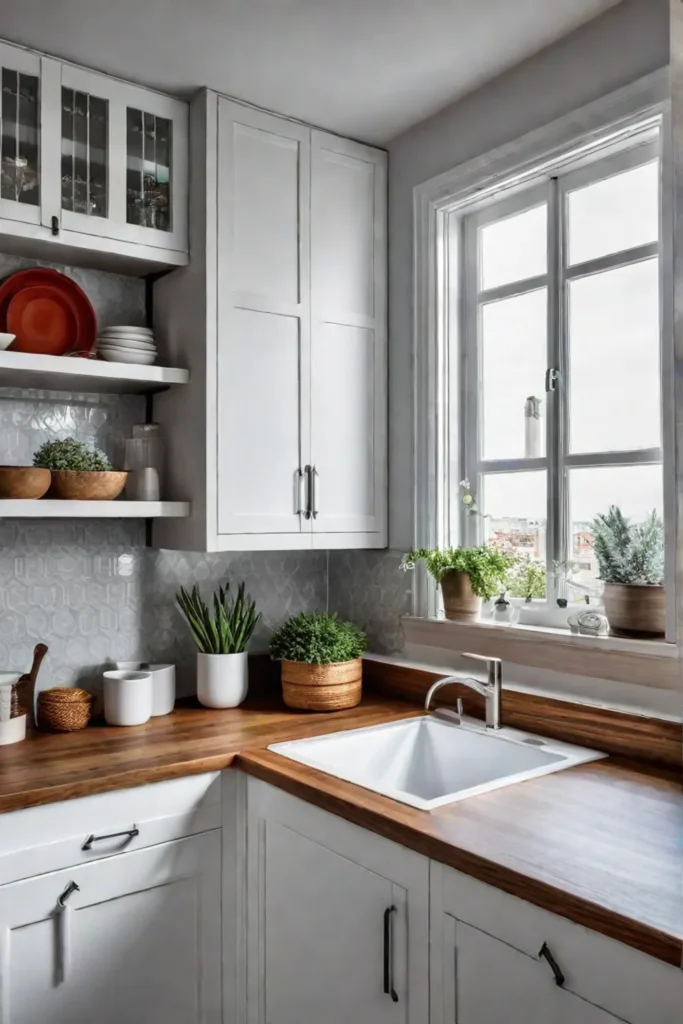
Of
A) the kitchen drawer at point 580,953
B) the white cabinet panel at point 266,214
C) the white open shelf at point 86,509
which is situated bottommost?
the kitchen drawer at point 580,953

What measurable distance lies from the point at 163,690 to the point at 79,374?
90 cm

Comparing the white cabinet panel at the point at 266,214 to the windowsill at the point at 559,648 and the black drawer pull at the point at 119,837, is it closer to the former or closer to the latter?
the windowsill at the point at 559,648

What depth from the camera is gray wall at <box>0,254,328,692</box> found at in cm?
230

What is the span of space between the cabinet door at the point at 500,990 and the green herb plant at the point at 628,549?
0.95 metres

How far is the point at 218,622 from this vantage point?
8.19 ft

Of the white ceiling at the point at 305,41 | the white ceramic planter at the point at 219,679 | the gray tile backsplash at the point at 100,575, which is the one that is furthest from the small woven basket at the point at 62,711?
the white ceiling at the point at 305,41

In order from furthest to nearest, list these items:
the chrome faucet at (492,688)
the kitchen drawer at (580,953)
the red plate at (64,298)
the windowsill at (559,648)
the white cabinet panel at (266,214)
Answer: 1. the white cabinet panel at (266,214)
2. the red plate at (64,298)
3. the chrome faucet at (492,688)
4. the windowsill at (559,648)
5. the kitchen drawer at (580,953)

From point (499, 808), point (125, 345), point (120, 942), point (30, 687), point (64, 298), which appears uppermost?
point (64, 298)

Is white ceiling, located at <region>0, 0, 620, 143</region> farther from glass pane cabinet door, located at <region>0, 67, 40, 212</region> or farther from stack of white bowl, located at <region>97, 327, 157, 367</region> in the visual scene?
stack of white bowl, located at <region>97, 327, 157, 367</region>

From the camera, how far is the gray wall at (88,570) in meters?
2.30

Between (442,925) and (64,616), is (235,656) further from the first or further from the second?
(442,925)

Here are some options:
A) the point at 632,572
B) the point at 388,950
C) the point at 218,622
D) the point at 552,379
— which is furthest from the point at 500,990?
the point at 552,379

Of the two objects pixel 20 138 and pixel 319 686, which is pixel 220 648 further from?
pixel 20 138

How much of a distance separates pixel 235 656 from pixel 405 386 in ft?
3.20
